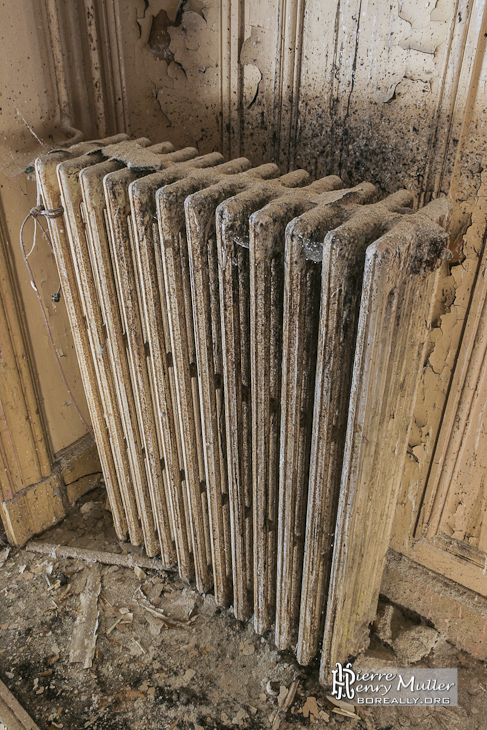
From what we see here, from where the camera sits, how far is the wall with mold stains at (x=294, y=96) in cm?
129

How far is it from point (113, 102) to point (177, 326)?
Result: 3.26 feet

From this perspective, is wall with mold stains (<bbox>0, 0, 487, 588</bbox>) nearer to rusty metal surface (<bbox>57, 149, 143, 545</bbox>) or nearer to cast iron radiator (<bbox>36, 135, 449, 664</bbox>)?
cast iron radiator (<bbox>36, 135, 449, 664</bbox>)

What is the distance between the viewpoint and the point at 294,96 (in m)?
1.54

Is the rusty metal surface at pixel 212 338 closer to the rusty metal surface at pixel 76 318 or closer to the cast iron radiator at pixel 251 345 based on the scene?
the cast iron radiator at pixel 251 345

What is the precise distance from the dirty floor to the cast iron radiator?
14 cm

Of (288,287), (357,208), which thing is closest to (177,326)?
(288,287)

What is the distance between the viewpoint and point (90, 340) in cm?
176

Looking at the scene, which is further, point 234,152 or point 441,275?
point 234,152

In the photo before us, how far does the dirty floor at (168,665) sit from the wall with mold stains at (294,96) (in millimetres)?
446

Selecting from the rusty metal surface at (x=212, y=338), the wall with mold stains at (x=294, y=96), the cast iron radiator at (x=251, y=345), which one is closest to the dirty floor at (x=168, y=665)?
the cast iron radiator at (x=251, y=345)

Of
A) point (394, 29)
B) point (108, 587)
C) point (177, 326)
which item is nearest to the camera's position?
point (394, 29)

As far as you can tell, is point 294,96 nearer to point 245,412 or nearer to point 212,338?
point 212,338

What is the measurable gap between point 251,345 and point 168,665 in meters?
1.19

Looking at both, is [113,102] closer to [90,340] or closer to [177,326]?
[90,340]
